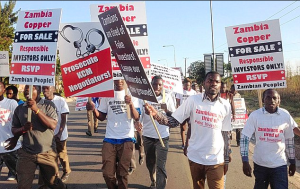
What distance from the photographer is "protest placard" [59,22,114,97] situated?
13.4ft

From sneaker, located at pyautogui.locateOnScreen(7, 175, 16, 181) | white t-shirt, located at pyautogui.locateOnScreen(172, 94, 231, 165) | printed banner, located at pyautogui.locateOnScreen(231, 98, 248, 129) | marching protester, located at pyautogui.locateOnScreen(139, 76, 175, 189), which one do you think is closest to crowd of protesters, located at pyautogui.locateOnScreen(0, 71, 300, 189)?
white t-shirt, located at pyautogui.locateOnScreen(172, 94, 231, 165)

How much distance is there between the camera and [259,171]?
368 cm

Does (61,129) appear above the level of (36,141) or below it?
above

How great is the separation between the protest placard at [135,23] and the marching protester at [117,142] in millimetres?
527

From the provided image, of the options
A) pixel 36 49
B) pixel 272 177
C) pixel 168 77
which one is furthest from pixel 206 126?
pixel 168 77

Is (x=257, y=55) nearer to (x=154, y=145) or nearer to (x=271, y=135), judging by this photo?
(x=271, y=135)

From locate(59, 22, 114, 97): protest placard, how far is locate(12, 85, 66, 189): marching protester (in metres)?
0.44

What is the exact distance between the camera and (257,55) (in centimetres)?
479

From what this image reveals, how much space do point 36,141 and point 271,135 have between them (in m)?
3.07

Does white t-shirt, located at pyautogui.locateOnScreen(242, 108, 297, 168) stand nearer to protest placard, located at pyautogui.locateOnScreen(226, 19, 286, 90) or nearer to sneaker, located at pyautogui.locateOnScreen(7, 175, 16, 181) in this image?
protest placard, located at pyautogui.locateOnScreen(226, 19, 286, 90)

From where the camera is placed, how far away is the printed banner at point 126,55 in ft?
11.1

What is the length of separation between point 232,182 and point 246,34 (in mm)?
2696

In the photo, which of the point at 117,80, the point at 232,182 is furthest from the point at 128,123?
the point at 232,182

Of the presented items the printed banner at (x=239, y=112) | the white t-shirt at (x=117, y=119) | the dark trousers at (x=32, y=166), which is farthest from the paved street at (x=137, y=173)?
the white t-shirt at (x=117, y=119)
